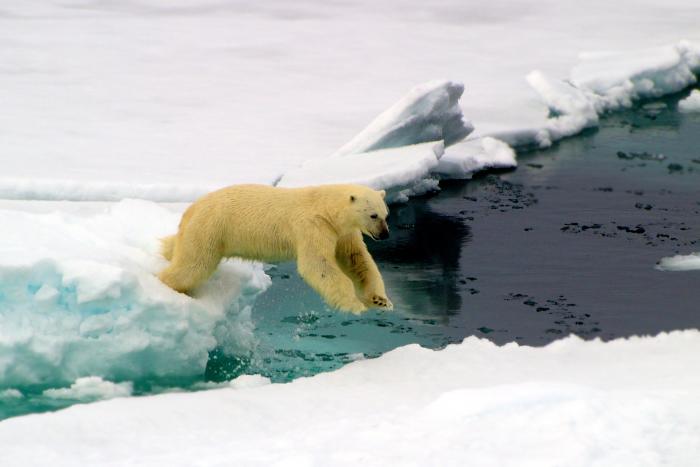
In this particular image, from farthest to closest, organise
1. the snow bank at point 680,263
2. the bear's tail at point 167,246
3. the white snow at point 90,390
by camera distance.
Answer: the snow bank at point 680,263, the bear's tail at point 167,246, the white snow at point 90,390

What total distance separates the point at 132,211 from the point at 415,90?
340 cm

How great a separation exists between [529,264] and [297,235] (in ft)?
8.71

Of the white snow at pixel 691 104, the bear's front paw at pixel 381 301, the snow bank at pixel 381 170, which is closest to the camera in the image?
the bear's front paw at pixel 381 301

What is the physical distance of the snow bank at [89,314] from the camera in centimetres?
503

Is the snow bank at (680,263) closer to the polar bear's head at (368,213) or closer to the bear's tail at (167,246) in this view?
the polar bear's head at (368,213)

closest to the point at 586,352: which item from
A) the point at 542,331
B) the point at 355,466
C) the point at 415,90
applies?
the point at 542,331

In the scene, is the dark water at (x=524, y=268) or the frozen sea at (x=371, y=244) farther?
the dark water at (x=524, y=268)

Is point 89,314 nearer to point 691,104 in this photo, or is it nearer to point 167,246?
point 167,246

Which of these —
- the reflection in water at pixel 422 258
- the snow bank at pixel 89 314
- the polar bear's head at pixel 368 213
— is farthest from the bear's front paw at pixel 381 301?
the reflection in water at pixel 422 258

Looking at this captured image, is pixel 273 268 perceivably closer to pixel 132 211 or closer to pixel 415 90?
pixel 132 211

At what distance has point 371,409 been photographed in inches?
183

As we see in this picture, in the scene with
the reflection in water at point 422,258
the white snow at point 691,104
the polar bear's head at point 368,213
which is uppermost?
the polar bear's head at point 368,213

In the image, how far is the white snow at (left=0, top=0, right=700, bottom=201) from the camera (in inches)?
352

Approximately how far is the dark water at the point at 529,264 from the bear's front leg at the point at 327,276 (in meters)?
0.57
